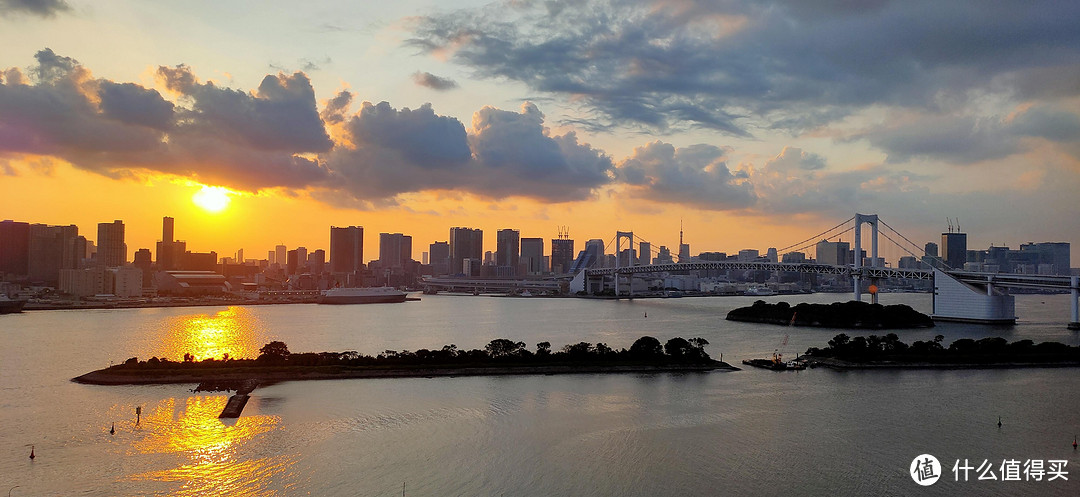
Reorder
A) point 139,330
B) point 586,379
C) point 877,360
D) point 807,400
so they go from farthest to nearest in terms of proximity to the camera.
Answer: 1. point 139,330
2. point 877,360
3. point 586,379
4. point 807,400

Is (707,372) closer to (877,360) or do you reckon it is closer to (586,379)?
(586,379)

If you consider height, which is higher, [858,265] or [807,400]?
[858,265]

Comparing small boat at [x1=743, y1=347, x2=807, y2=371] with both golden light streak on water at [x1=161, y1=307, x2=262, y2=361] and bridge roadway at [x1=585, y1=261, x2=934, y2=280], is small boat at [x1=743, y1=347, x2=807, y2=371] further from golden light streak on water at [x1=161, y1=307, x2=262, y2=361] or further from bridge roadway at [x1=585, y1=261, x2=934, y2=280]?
bridge roadway at [x1=585, y1=261, x2=934, y2=280]

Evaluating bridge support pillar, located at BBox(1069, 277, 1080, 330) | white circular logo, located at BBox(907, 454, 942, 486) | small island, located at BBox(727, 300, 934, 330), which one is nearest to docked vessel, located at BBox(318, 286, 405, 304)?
small island, located at BBox(727, 300, 934, 330)

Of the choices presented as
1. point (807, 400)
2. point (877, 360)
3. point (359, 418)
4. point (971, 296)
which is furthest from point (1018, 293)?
point (359, 418)

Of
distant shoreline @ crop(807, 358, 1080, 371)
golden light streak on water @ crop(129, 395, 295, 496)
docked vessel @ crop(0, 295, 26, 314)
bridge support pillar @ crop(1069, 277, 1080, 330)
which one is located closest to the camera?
golden light streak on water @ crop(129, 395, 295, 496)

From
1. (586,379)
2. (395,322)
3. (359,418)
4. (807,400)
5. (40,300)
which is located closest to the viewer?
(359,418)

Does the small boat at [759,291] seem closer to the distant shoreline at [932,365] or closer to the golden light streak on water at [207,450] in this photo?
the distant shoreline at [932,365]
